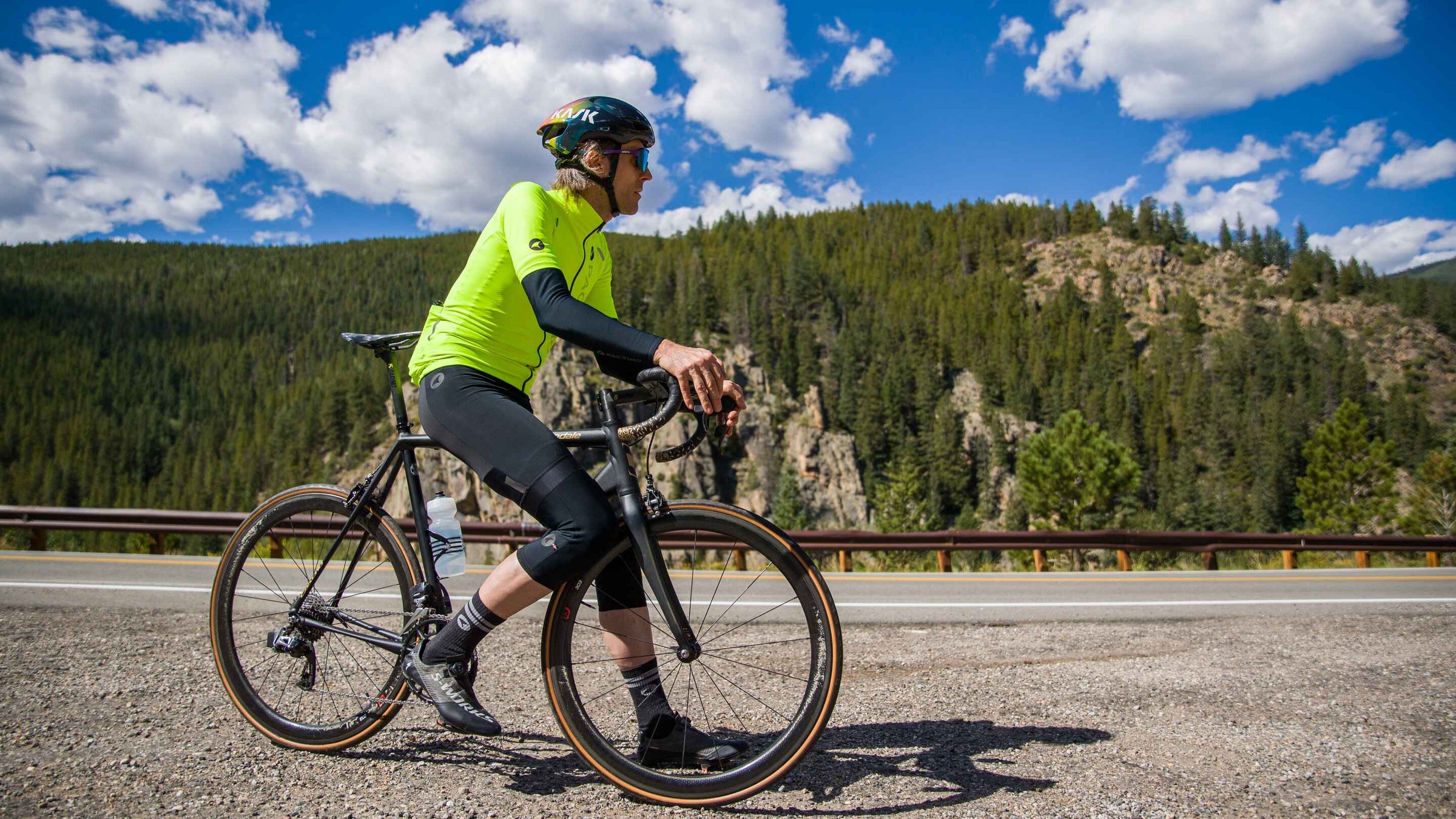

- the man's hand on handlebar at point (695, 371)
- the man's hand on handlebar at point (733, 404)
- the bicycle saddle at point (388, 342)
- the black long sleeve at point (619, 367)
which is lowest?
the man's hand on handlebar at point (733, 404)

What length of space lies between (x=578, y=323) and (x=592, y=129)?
2.45ft

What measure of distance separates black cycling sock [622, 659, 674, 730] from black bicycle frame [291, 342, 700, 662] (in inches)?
11.2

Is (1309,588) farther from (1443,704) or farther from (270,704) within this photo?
(270,704)

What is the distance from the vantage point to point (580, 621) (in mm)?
2479

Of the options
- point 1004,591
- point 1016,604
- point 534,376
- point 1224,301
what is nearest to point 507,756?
point 534,376

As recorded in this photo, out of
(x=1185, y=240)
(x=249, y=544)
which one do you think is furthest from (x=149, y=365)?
(x=1185, y=240)

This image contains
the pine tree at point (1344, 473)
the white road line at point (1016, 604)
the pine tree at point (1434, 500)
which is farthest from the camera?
the pine tree at point (1344, 473)

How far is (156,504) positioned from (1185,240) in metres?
219

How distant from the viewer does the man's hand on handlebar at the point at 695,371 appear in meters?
2.07

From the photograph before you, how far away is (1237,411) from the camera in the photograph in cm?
11675

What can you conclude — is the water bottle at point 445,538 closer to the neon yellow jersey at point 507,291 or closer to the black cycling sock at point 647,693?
the neon yellow jersey at point 507,291

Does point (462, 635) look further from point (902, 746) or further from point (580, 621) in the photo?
point (902, 746)

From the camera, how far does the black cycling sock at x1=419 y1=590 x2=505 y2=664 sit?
2414mm

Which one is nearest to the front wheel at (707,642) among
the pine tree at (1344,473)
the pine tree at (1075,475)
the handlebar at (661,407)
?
the handlebar at (661,407)
